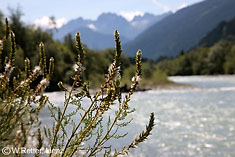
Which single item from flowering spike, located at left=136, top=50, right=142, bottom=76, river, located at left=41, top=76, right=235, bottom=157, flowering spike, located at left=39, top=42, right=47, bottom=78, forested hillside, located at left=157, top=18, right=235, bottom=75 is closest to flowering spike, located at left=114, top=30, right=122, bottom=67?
flowering spike, located at left=136, top=50, right=142, bottom=76

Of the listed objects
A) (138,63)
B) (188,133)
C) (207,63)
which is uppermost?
(207,63)

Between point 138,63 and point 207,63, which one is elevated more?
point 207,63

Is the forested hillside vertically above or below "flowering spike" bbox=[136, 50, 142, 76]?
above

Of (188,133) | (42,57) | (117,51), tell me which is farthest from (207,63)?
(117,51)

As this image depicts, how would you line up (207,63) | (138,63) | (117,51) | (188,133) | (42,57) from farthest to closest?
(207,63) < (188,133) < (42,57) < (138,63) < (117,51)

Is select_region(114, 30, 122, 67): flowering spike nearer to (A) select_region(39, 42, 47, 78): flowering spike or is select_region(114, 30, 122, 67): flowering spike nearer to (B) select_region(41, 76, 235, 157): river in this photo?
Result: (A) select_region(39, 42, 47, 78): flowering spike

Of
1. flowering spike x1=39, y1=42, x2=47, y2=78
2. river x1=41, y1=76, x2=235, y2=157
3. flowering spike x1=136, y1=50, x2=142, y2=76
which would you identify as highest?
flowering spike x1=39, y1=42, x2=47, y2=78

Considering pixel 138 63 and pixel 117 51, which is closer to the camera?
pixel 117 51

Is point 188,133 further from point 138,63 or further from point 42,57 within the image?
point 138,63

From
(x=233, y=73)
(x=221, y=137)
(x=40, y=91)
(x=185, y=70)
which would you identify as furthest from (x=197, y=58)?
(x=40, y=91)

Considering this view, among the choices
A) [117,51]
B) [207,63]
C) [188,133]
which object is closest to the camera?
[117,51]

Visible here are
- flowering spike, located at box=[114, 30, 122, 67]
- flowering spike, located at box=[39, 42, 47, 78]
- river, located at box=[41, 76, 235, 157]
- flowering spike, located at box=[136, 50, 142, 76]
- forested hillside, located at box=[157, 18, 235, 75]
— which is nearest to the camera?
flowering spike, located at box=[114, 30, 122, 67]

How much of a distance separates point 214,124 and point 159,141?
5.18 m

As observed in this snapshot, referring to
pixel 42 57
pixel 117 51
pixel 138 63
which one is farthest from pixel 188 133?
pixel 117 51
